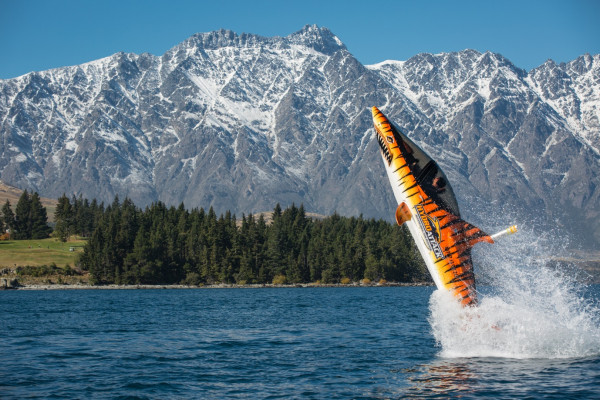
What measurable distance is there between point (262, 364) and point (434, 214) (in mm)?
13470

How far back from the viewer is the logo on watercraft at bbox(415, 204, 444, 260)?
42.2 m

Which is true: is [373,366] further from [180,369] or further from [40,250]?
[40,250]

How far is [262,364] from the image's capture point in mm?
44250

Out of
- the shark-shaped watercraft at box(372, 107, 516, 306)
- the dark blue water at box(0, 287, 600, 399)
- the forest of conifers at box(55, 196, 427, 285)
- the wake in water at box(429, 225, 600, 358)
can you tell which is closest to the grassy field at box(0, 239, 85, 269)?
the forest of conifers at box(55, 196, 427, 285)

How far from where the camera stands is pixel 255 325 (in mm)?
68625

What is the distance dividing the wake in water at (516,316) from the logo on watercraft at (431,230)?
2.60 metres

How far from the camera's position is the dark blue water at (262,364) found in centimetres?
3622

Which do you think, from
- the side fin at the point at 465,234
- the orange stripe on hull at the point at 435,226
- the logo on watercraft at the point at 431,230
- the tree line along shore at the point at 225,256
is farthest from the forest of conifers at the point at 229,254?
the side fin at the point at 465,234

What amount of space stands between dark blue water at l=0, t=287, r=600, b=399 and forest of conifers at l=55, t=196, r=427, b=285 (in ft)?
338

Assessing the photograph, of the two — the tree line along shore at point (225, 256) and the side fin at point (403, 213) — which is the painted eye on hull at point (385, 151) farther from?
the tree line along shore at point (225, 256)

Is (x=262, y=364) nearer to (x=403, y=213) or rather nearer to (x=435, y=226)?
(x=403, y=213)

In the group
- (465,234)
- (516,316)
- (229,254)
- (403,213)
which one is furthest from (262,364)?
(229,254)

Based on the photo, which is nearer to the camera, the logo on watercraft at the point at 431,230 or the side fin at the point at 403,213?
the logo on watercraft at the point at 431,230

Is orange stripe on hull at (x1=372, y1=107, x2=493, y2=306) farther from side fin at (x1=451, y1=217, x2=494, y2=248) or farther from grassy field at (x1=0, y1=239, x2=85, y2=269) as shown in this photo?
grassy field at (x1=0, y1=239, x2=85, y2=269)
